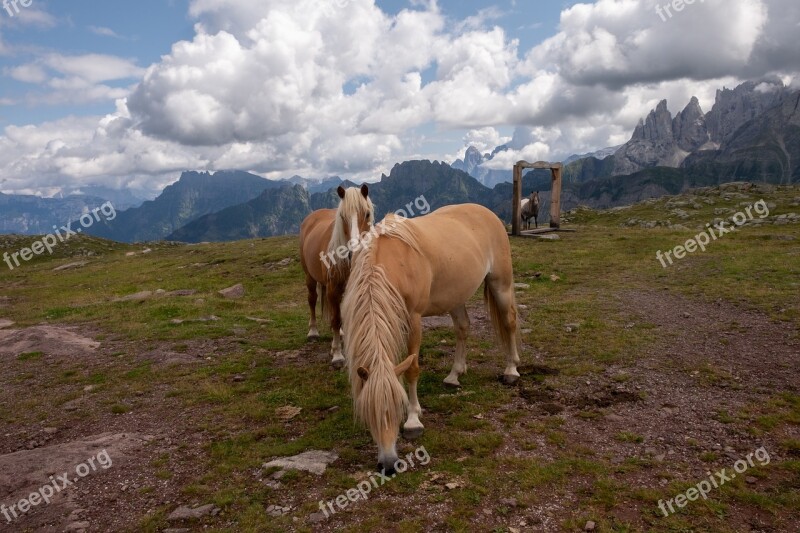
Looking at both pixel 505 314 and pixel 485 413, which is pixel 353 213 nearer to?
pixel 505 314

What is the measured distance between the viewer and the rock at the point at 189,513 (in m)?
5.04

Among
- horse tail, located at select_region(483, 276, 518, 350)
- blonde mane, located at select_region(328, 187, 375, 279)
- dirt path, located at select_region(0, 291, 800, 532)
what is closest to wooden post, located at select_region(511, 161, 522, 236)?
dirt path, located at select_region(0, 291, 800, 532)

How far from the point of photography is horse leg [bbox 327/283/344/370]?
9.30 meters

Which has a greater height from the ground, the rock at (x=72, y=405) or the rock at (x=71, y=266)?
the rock at (x=71, y=266)

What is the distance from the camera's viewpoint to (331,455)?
6262 mm

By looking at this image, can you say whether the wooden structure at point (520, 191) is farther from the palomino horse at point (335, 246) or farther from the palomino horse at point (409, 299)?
the palomino horse at point (409, 299)

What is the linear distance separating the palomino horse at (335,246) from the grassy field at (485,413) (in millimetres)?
1157

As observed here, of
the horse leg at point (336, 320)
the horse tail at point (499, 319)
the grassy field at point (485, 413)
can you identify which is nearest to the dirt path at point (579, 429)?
the grassy field at point (485, 413)

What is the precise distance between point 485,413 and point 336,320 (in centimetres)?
372

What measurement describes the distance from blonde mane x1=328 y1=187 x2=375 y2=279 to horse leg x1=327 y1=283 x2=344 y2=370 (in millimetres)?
663

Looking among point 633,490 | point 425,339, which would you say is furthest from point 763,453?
point 425,339

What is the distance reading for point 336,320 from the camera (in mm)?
9469

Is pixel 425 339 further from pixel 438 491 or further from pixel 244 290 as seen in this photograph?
pixel 244 290

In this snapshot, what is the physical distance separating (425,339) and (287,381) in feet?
12.5
